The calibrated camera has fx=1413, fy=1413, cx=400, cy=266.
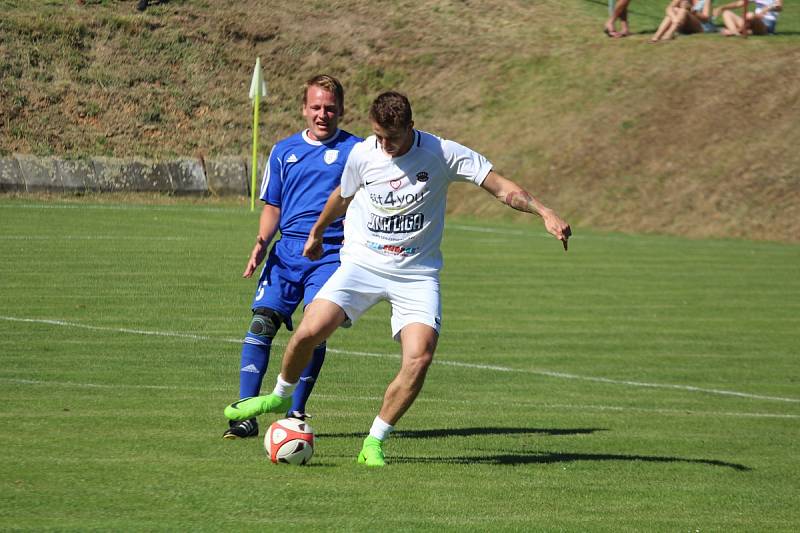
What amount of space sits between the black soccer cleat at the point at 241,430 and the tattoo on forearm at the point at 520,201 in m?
2.23

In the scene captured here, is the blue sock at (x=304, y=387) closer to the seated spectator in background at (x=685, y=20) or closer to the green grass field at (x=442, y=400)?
the green grass field at (x=442, y=400)

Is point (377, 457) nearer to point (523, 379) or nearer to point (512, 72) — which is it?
point (523, 379)

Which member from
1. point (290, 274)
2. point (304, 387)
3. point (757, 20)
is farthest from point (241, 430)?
point (757, 20)

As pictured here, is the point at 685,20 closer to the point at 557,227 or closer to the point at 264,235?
the point at 264,235

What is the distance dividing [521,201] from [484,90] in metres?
31.9

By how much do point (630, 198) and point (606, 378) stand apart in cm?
2008

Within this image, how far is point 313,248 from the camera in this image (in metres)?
8.40

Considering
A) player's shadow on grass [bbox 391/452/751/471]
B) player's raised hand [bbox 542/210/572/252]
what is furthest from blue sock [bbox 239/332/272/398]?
player's raised hand [bbox 542/210/572/252]

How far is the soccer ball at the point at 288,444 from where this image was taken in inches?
313

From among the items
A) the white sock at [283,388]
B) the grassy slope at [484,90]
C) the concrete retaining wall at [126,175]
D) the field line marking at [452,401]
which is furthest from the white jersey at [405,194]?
the concrete retaining wall at [126,175]

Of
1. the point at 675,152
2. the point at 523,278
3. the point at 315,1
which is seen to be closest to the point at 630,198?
the point at 675,152

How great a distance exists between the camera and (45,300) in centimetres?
1622

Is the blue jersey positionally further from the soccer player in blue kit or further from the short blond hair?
the short blond hair

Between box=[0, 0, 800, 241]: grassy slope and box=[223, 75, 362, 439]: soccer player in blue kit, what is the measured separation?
74.5 ft
